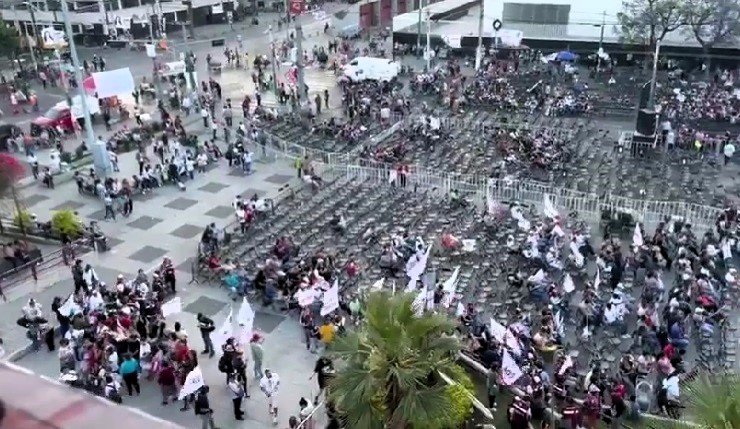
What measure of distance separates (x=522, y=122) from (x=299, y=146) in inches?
470

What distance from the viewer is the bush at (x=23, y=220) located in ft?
86.8

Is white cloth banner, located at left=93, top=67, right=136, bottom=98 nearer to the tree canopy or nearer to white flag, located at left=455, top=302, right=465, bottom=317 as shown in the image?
white flag, located at left=455, top=302, right=465, bottom=317

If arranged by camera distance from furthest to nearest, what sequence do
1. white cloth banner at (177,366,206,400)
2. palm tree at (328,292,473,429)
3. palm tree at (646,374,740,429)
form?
white cloth banner at (177,366,206,400) → palm tree at (328,292,473,429) → palm tree at (646,374,740,429)

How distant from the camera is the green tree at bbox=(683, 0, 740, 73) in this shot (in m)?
48.0

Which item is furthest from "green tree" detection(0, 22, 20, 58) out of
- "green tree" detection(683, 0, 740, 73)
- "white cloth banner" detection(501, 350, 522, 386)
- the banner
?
"white cloth banner" detection(501, 350, 522, 386)

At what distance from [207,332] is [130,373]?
2437 millimetres

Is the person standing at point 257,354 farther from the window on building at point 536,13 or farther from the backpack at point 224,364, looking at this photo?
the window on building at point 536,13

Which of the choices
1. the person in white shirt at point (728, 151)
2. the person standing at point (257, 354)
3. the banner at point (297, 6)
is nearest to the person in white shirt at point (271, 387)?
the person standing at point (257, 354)

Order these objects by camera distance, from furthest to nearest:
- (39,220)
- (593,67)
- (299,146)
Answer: (593,67), (299,146), (39,220)

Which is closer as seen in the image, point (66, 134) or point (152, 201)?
point (152, 201)

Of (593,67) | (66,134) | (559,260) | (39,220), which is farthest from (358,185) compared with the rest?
(593,67)

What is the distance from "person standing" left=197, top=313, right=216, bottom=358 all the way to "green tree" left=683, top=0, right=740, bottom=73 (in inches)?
1571

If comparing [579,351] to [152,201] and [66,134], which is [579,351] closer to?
[152,201]

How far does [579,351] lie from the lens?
64.0 ft
